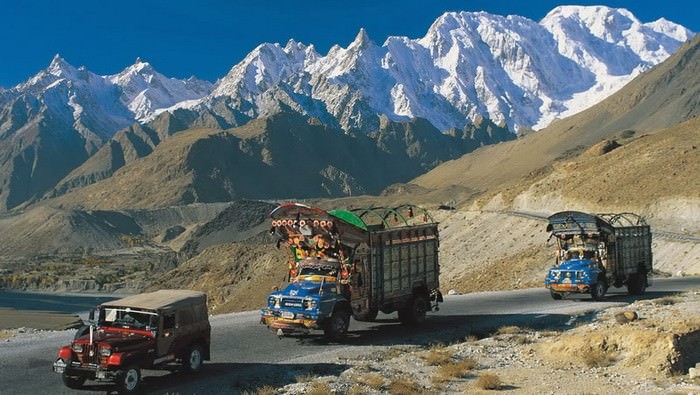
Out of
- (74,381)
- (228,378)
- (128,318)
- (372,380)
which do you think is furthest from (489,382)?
(74,381)

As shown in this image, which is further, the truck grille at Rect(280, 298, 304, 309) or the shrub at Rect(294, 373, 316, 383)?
the truck grille at Rect(280, 298, 304, 309)

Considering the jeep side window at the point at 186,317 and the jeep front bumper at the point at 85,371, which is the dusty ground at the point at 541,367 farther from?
the jeep front bumper at the point at 85,371

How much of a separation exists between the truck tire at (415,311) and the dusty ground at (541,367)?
3532 mm

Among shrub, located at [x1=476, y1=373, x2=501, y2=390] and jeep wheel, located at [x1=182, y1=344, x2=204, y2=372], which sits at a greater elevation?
jeep wheel, located at [x1=182, y1=344, x2=204, y2=372]

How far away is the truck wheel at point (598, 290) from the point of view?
29442 mm

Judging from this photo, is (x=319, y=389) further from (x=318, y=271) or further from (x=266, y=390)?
(x=318, y=271)

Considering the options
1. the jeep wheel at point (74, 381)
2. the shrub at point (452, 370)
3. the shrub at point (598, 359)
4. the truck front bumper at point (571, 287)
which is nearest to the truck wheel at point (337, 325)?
the shrub at point (452, 370)

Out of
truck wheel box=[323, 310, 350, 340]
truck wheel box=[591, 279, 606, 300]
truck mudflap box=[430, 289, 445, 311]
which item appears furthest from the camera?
truck wheel box=[591, 279, 606, 300]

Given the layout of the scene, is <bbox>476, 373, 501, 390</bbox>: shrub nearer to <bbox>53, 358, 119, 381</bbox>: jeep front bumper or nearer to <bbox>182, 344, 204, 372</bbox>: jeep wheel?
<bbox>182, 344, 204, 372</bbox>: jeep wheel

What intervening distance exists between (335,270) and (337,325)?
1.57 m

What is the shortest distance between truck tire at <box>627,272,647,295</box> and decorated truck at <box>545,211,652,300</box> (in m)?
0.53

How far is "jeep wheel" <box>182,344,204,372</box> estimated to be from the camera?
16562 millimetres

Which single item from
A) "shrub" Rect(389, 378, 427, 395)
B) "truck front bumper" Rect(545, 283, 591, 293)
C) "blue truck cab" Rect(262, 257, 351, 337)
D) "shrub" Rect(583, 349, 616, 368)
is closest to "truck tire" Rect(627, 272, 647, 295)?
"truck front bumper" Rect(545, 283, 591, 293)

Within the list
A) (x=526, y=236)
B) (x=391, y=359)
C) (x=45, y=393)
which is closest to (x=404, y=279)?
(x=391, y=359)
